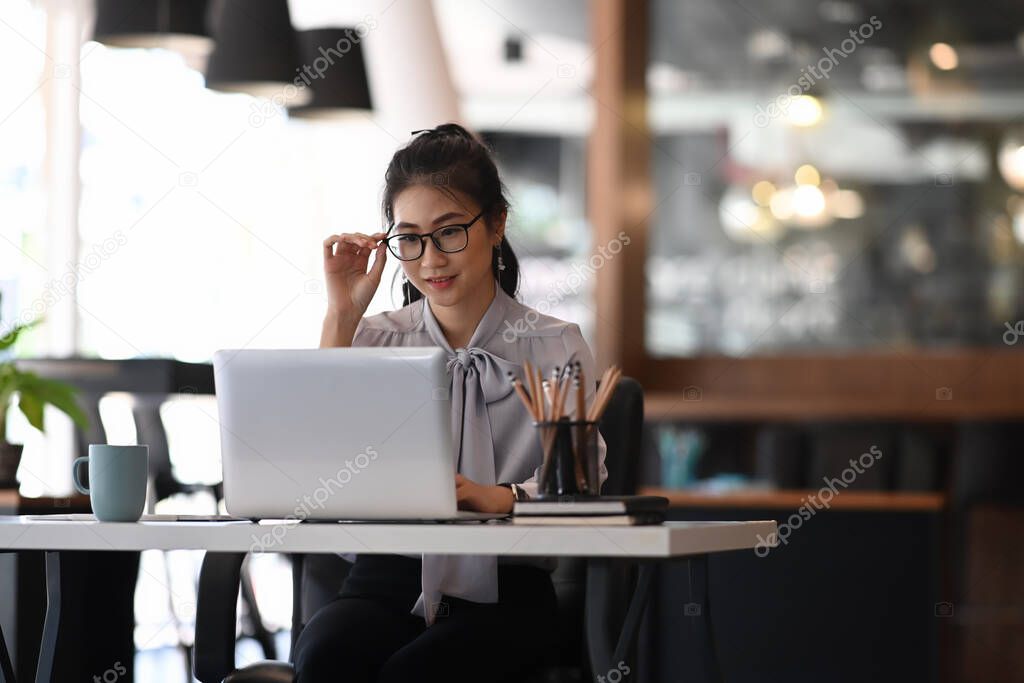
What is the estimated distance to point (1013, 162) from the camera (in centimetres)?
516

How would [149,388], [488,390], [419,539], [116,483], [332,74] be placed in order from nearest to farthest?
1. [419,539]
2. [116,483]
3. [488,390]
4. [149,388]
5. [332,74]

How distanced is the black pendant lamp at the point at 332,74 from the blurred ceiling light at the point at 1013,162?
7.89ft

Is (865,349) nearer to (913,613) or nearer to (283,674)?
(913,613)

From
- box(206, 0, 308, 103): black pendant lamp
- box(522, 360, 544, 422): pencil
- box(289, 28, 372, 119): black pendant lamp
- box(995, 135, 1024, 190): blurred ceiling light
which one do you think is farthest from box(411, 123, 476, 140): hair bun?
box(995, 135, 1024, 190): blurred ceiling light

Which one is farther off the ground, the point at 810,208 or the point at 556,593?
the point at 810,208

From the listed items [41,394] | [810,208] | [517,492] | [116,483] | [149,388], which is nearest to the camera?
[116,483]

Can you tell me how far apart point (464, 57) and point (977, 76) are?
7.69 feet

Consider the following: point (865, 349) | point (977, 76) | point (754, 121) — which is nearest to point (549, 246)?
point (754, 121)

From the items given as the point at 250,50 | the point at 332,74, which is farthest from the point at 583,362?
the point at 332,74

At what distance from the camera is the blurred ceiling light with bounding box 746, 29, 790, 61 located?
17.7ft

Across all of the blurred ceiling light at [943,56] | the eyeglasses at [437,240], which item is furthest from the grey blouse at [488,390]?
the blurred ceiling light at [943,56]

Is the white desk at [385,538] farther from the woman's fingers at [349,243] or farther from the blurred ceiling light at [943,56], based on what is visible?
the blurred ceiling light at [943,56]

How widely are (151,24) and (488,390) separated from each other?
2222 millimetres

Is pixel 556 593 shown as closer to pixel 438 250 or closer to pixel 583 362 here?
pixel 583 362
